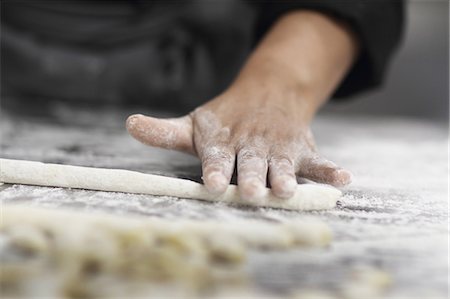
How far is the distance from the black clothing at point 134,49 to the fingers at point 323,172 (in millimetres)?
476

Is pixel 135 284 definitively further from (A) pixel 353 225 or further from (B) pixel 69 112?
(B) pixel 69 112

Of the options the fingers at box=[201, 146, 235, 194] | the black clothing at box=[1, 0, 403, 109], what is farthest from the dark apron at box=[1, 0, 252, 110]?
the fingers at box=[201, 146, 235, 194]

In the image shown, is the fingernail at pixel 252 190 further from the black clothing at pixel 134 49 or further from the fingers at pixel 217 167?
the black clothing at pixel 134 49

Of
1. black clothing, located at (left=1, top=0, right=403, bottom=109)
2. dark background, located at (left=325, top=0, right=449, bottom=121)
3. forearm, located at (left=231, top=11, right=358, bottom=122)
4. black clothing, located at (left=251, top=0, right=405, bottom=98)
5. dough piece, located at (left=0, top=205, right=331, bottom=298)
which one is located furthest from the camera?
dark background, located at (left=325, top=0, right=449, bottom=121)

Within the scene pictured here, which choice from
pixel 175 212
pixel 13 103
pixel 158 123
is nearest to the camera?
pixel 175 212

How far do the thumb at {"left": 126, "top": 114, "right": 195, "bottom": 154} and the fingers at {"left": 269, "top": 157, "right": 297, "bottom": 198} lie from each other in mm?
125

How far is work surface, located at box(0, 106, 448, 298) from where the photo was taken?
43 centimetres

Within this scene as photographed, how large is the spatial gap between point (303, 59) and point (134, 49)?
48cm

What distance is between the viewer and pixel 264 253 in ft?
1.45

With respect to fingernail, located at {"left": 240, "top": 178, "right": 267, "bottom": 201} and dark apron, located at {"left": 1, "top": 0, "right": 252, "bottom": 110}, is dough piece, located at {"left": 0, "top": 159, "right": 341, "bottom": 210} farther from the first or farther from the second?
dark apron, located at {"left": 1, "top": 0, "right": 252, "bottom": 110}

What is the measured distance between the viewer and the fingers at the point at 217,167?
1.80ft

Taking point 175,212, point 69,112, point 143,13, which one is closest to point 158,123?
point 175,212

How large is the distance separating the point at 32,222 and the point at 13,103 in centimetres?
98

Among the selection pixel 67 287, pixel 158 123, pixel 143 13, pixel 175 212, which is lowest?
pixel 67 287
